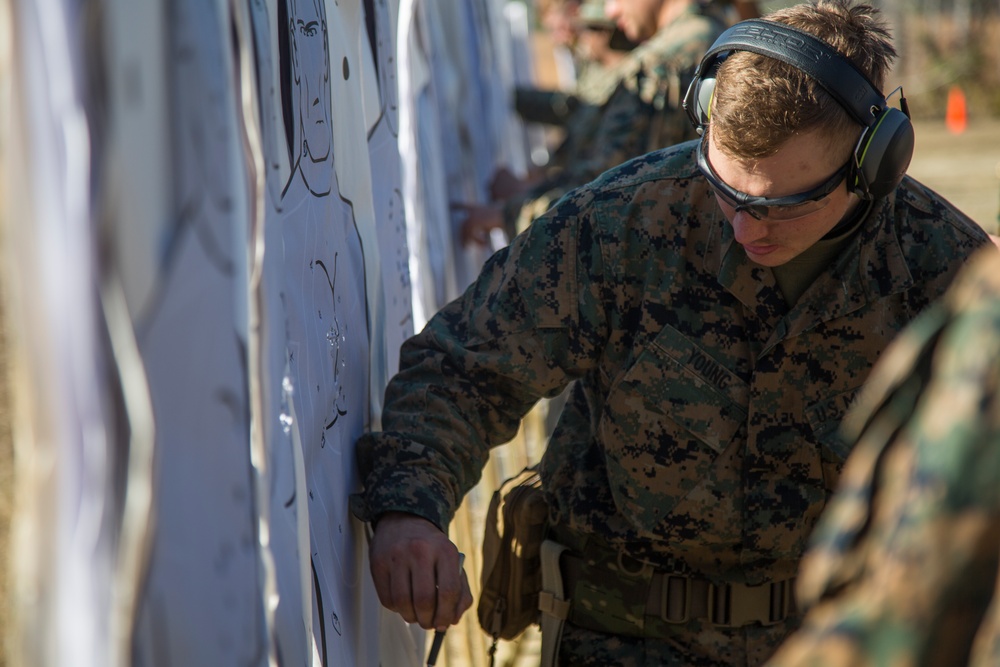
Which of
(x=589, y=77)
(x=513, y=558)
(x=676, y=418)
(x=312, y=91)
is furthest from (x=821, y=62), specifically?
(x=589, y=77)

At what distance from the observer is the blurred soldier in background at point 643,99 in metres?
4.09

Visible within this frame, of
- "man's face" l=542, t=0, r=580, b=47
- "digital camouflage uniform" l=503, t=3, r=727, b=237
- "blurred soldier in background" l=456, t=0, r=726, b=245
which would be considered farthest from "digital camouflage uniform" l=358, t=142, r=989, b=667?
"man's face" l=542, t=0, r=580, b=47

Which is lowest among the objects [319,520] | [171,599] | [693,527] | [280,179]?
[693,527]

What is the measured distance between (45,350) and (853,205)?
1437 mm

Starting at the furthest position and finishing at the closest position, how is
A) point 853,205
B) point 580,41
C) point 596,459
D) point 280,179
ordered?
point 580,41, point 596,459, point 853,205, point 280,179

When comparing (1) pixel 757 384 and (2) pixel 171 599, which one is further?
(1) pixel 757 384

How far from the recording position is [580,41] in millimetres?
6312

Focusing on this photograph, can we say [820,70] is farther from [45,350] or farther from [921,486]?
[45,350]

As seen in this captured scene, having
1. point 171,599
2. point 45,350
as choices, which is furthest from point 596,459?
point 45,350

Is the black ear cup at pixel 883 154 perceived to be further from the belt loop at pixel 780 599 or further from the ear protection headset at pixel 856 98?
the belt loop at pixel 780 599

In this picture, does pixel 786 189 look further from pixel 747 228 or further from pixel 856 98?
pixel 856 98

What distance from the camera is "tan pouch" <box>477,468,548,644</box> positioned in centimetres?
237

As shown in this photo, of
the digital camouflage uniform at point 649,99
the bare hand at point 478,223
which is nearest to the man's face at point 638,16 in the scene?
the digital camouflage uniform at point 649,99

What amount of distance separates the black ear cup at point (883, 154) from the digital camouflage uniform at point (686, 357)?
169mm
